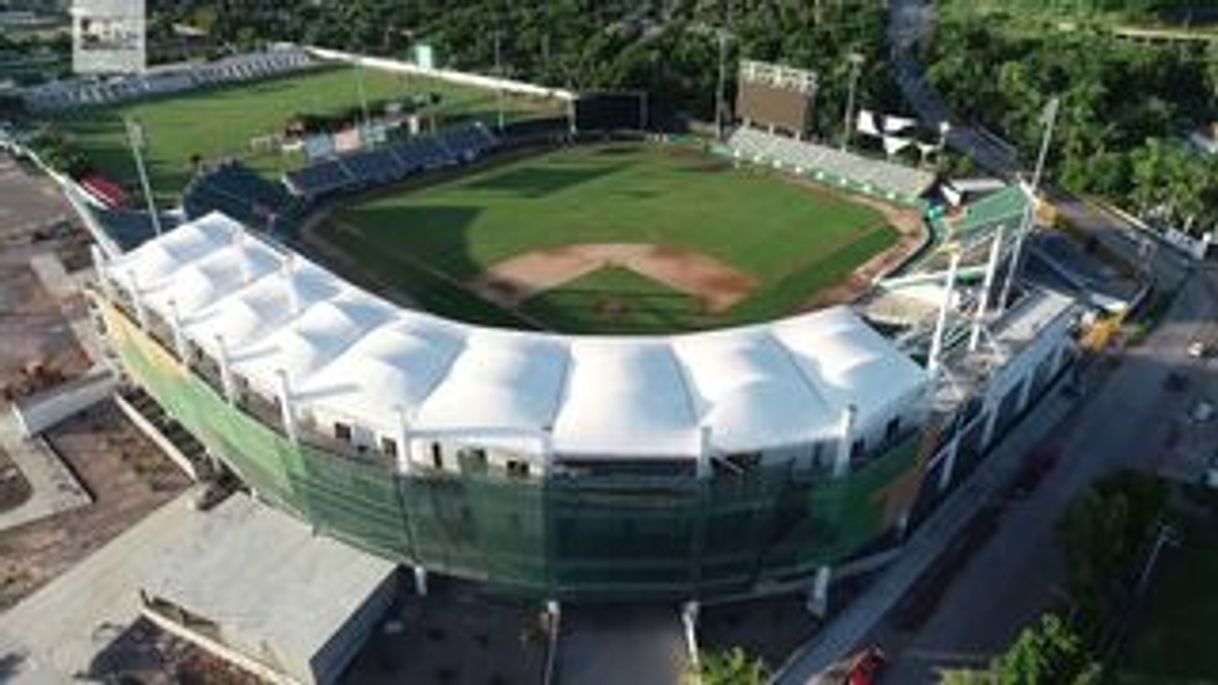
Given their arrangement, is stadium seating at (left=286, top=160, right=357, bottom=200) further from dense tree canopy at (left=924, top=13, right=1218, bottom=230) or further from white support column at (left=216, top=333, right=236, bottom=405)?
dense tree canopy at (left=924, top=13, right=1218, bottom=230)

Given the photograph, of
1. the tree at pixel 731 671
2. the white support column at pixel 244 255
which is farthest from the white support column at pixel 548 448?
the white support column at pixel 244 255

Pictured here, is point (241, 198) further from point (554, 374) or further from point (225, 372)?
point (554, 374)

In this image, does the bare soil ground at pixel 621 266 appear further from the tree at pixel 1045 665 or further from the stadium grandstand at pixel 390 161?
the tree at pixel 1045 665

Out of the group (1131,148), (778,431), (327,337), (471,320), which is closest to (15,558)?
(327,337)

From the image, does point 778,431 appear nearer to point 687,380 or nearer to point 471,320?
point 687,380

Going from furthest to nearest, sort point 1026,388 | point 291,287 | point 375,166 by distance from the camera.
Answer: point 375,166 → point 1026,388 → point 291,287

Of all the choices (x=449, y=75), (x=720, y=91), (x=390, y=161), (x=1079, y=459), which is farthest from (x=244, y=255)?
(x=449, y=75)

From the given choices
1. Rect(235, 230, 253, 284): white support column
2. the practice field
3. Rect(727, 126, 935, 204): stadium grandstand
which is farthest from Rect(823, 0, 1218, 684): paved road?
the practice field
